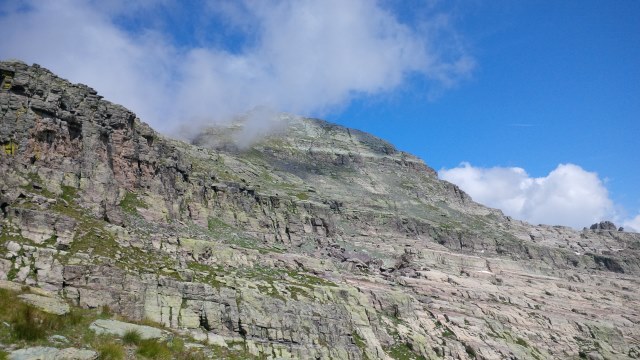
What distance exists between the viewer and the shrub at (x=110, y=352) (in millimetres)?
13844

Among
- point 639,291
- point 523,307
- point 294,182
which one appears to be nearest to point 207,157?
point 294,182

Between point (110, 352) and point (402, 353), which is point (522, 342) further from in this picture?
point (110, 352)

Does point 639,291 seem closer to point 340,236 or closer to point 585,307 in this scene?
point 585,307

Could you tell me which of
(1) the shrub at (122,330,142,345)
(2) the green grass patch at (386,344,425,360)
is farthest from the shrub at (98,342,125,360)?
(2) the green grass patch at (386,344,425,360)

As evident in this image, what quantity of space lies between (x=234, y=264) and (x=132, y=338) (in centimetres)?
4638

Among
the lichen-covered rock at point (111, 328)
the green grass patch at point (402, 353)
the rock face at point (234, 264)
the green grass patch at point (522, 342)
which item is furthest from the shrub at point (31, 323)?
the green grass patch at point (522, 342)

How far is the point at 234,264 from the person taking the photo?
61250 mm

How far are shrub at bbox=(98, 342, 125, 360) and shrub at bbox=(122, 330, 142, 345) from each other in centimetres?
106

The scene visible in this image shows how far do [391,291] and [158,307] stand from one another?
44.2 m

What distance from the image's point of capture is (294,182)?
155 meters

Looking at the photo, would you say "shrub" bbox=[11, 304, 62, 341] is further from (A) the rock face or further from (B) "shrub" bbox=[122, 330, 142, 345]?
(A) the rock face

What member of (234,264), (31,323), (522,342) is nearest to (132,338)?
(31,323)

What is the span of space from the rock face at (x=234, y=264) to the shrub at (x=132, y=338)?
2520cm

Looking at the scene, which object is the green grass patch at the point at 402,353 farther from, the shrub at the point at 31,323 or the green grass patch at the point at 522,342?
the shrub at the point at 31,323
